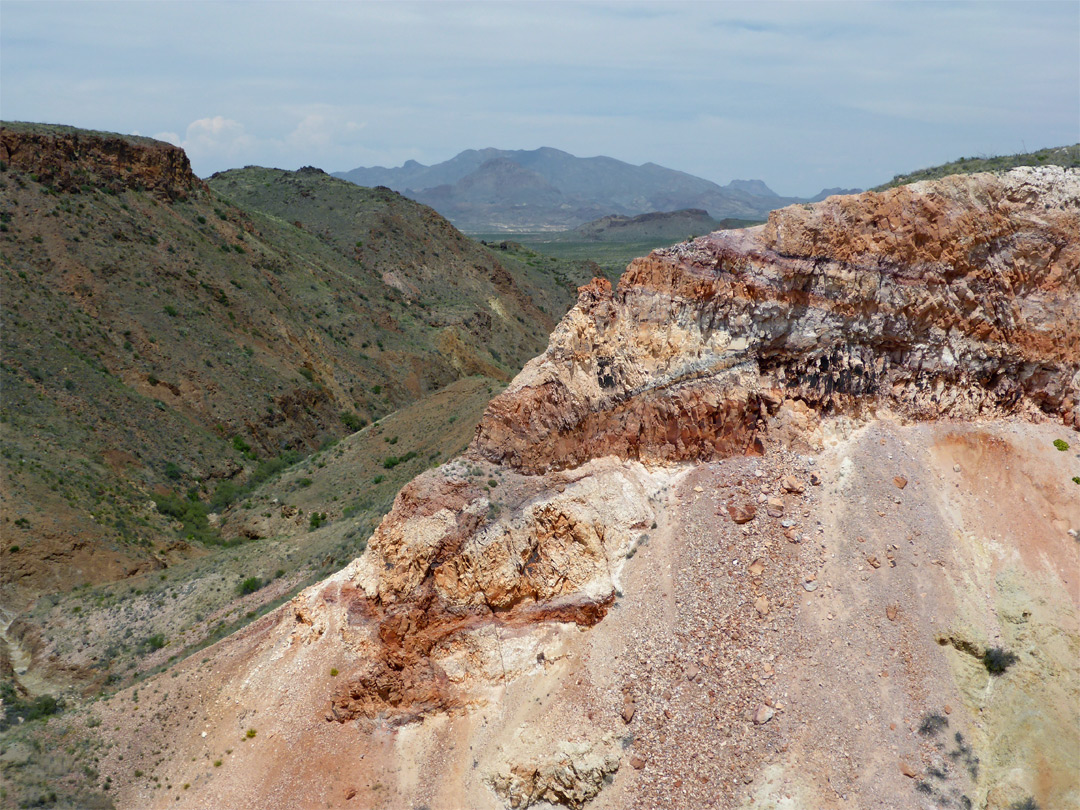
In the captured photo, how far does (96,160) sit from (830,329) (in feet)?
192

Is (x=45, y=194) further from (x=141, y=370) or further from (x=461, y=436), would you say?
(x=461, y=436)

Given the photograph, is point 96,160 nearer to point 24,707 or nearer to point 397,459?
point 397,459

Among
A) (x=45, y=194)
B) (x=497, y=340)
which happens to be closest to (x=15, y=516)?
(x=45, y=194)

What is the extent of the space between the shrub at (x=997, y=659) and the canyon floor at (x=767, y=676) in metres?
0.18

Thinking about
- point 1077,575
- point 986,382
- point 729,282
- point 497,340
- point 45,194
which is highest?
point 45,194

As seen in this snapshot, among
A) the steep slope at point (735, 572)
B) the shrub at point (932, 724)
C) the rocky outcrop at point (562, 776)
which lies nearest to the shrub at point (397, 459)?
the steep slope at point (735, 572)

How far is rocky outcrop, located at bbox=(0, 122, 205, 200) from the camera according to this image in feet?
183

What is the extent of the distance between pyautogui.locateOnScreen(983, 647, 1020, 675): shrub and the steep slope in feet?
0.22

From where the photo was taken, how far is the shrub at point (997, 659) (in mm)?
17641

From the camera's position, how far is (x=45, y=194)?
54719 millimetres

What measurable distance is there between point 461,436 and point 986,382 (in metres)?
24.3

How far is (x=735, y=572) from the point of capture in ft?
62.1

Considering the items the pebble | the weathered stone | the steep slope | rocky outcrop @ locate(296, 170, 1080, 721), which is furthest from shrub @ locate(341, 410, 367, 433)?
the pebble

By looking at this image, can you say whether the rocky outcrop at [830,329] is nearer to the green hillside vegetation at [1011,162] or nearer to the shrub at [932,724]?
the green hillside vegetation at [1011,162]
